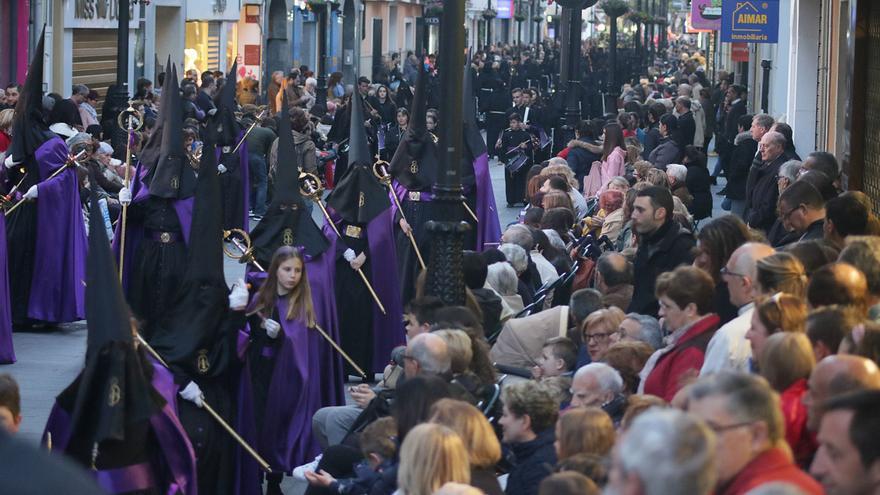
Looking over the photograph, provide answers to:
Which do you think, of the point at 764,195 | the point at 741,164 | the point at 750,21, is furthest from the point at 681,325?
the point at 750,21

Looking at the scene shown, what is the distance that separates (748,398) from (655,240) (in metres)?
5.46

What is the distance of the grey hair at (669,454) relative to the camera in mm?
3348

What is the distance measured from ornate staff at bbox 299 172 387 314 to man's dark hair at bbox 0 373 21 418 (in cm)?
521

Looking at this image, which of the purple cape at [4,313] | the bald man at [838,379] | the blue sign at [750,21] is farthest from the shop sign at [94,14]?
the bald man at [838,379]

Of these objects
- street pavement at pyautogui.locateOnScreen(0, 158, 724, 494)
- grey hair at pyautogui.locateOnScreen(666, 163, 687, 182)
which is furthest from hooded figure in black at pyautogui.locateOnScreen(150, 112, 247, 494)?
grey hair at pyautogui.locateOnScreen(666, 163, 687, 182)

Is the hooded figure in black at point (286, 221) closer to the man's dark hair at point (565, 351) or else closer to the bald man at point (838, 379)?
the man's dark hair at point (565, 351)

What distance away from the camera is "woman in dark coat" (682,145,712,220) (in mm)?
16703

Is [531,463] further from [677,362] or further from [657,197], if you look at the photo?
[657,197]

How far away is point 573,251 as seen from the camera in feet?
39.8

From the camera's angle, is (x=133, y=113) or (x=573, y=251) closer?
(x=573, y=251)

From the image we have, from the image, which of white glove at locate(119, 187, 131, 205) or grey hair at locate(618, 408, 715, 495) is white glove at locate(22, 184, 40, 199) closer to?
white glove at locate(119, 187, 131, 205)

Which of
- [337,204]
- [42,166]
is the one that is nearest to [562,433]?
[337,204]

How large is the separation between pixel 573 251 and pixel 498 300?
2.14 metres

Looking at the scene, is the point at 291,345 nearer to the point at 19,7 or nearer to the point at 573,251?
the point at 573,251
